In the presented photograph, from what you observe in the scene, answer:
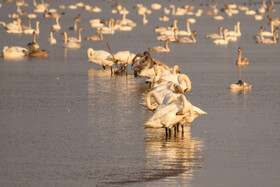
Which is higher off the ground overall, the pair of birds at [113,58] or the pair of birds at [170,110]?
the pair of birds at [113,58]

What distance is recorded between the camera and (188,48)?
45.6 meters

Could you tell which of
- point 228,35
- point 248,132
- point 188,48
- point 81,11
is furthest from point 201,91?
point 81,11

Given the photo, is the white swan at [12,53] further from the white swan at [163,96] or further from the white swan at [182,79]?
the white swan at [163,96]

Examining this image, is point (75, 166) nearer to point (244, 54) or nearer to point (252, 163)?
point (252, 163)

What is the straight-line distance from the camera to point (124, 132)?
682 inches

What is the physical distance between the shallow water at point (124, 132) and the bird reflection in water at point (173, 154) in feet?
0.06

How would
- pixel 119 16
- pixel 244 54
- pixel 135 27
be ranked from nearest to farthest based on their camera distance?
pixel 244 54, pixel 135 27, pixel 119 16

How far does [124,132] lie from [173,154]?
267 centimetres

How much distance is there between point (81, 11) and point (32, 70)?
60.3m

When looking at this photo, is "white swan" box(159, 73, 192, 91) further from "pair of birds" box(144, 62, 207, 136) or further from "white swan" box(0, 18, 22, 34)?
"white swan" box(0, 18, 22, 34)

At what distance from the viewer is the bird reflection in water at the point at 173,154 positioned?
1346 cm

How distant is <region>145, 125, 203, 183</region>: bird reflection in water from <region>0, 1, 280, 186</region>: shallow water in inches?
0.8

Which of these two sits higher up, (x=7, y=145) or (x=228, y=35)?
(x=228, y=35)

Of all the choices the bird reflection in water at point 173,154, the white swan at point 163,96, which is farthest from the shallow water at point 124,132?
the white swan at point 163,96
